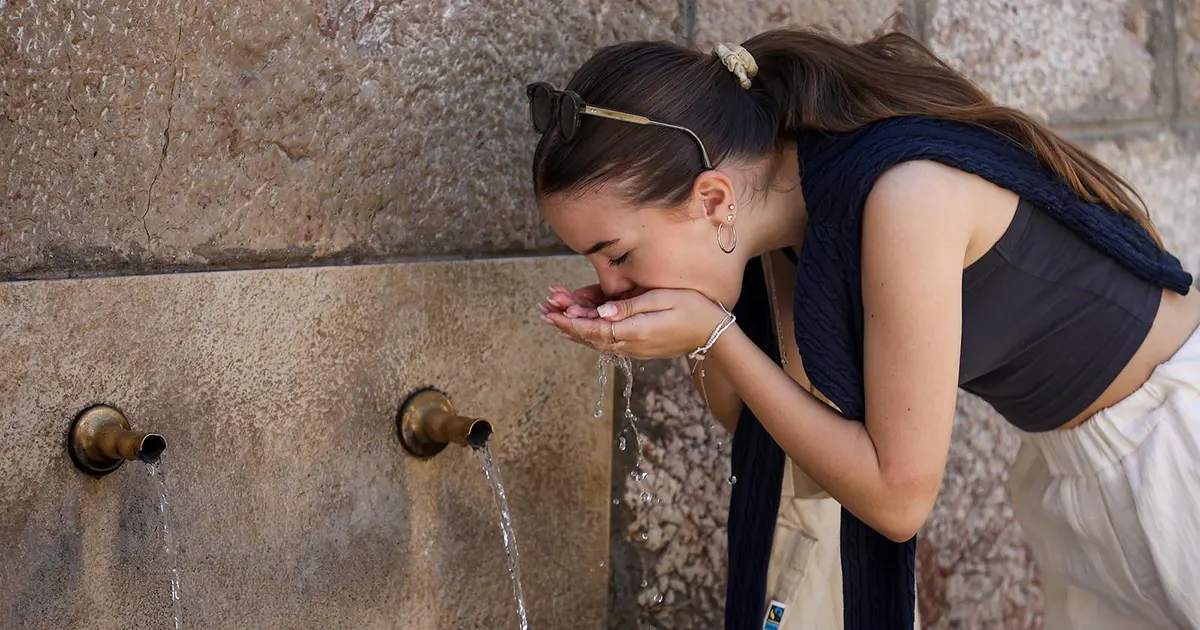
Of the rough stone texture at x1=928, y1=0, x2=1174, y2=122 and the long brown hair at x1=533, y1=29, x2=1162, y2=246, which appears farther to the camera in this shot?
the rough stone texture at x1=928, y1=0, x2=1174, y2=122

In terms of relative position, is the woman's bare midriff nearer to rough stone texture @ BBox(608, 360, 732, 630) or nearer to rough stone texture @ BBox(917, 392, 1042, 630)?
rough stone texture @ BBox(608, 360, 732, 630)

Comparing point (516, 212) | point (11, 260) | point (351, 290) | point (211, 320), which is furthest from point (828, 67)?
point (11, 260)

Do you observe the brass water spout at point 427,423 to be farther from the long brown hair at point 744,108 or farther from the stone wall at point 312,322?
the long brown hair at point 744,108

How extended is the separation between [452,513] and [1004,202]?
998mm

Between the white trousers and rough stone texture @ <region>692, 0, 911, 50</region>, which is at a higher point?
rough stone texture @ <region>692, 0, 911, 50</region>

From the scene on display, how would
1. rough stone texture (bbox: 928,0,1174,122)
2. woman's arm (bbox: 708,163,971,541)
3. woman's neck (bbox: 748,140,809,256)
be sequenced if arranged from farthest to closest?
rough stone texture (bbox: 928,0,1174,122) → woman's neck (bbox: 748,140,809,256) → woman's arm (bbox: 708,163,971,541)

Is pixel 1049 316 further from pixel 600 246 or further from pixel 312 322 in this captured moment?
pixel 312 322

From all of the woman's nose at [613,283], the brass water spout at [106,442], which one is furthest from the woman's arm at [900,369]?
the brass water spout at [106,442]

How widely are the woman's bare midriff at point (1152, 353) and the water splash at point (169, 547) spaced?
1291mm

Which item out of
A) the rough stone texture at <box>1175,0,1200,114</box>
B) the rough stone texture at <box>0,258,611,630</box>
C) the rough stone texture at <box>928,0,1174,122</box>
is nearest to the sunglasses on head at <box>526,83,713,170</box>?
the rough stone texture at <box>0,258,611,630</box>

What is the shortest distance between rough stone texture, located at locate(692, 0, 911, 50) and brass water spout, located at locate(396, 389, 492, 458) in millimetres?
806

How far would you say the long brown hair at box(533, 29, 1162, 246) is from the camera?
160cm

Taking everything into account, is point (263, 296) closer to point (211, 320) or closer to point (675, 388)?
point (211, 320)

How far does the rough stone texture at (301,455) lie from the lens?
62.9 inches
